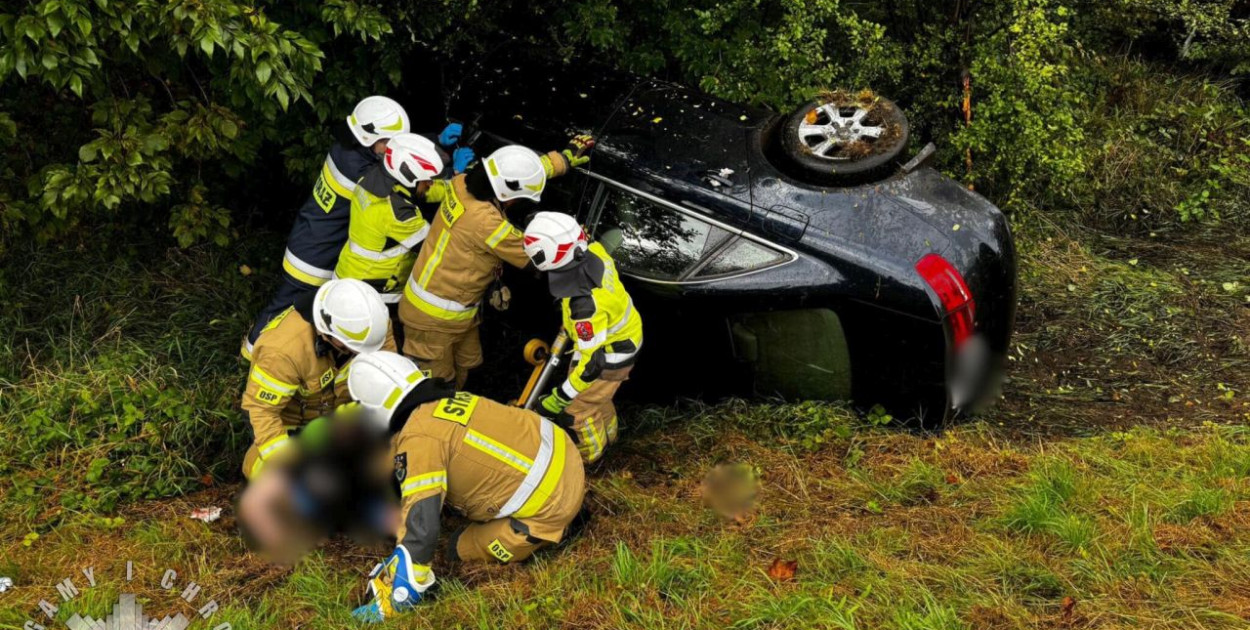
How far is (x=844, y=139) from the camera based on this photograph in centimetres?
468

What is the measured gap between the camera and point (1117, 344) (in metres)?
5.62

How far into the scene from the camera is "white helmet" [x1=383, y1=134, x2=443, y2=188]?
179 inches

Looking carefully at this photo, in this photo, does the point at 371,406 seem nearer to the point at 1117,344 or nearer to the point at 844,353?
the point at 844,353

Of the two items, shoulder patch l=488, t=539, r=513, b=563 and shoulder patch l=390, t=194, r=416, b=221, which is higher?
shoulder patch l=390, t=194, r=416, b=221

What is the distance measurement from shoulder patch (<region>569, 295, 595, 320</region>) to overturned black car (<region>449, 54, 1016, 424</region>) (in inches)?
16.9

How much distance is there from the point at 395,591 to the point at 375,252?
1.88 metres

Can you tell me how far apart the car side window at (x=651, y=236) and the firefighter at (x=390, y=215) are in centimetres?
85

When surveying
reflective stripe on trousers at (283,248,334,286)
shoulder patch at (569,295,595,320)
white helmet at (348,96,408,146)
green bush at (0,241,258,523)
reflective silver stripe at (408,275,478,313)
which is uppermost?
white helmet at (348,96,408,146)

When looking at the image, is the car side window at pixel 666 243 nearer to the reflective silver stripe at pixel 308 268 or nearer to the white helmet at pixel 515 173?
the white helmet at pixel 515 173

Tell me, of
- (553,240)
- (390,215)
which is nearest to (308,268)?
(390,215)

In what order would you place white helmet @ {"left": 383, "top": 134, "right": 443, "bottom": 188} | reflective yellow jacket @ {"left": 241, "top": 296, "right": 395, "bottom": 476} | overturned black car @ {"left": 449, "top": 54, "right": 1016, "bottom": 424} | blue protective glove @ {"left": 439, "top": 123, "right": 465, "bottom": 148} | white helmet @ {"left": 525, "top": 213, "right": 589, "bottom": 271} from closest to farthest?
reflective yellow jacket @ {"left": 241, "top": 296, "right": 395, "bottom": 476} < white helmet @ {"left": 525, "top": 213, "right": 589, "bottom": 271} < overturned black car @ {"left": 449, "top": 54, "right": 1016, "bottom": 424} < white helmet @ {"left": 383, "top": 134, "right": 443, "bottom": 188} < blue protective glove @ {"left": 439, "top": 123, "right": 465, "bottom": 148}

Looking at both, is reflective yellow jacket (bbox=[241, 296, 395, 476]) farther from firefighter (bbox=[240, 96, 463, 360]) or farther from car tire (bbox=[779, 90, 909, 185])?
car tire (bbox=[779, 90, 909, 185])

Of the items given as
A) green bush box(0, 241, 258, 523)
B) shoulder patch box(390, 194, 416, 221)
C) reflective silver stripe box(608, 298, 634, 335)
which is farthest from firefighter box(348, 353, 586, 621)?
green bush box(0, 241, 258, 523)

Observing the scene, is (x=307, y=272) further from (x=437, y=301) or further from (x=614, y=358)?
(x=614, y=358)
